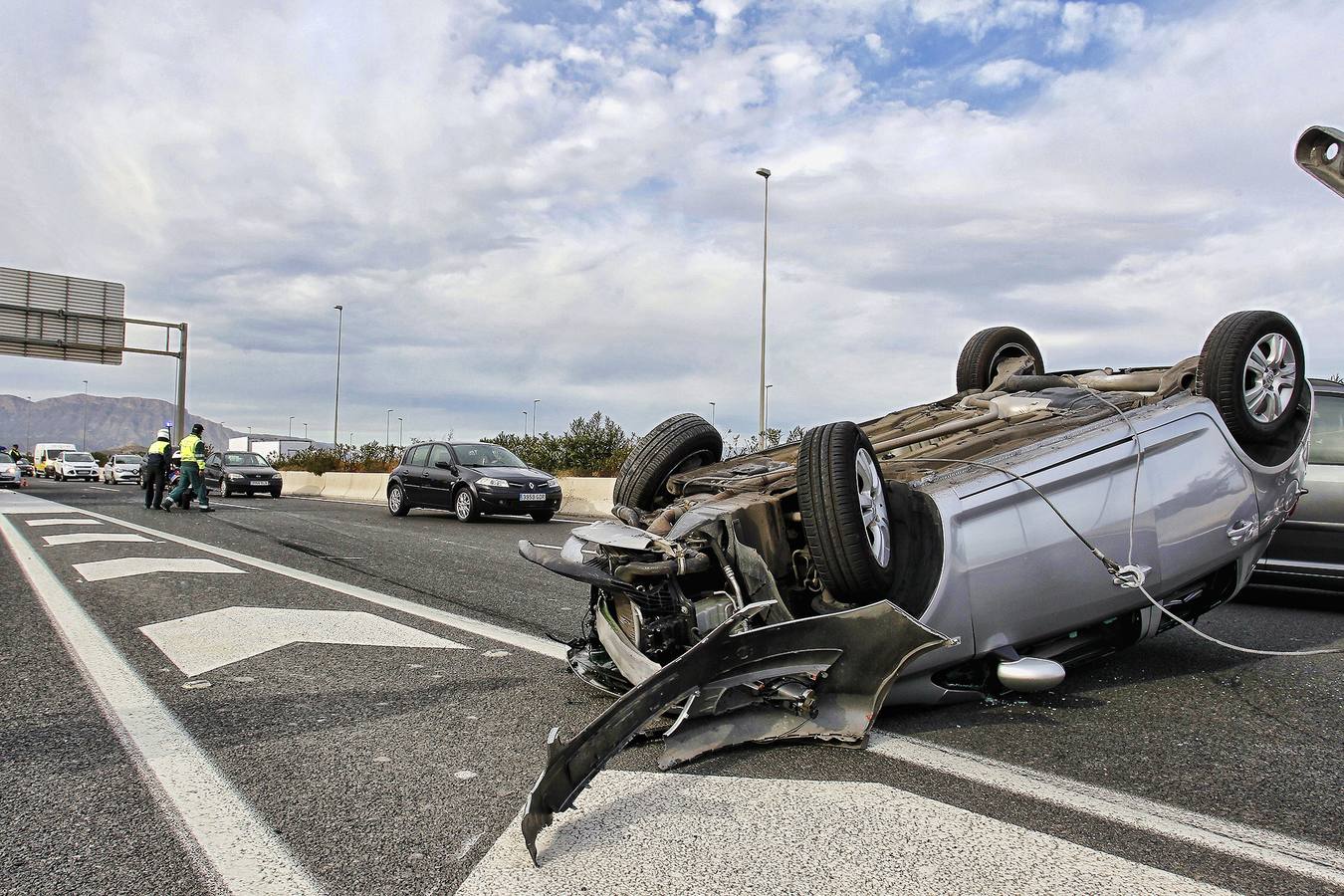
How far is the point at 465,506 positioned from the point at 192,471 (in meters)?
5.09

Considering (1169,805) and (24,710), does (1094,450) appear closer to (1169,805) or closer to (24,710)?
(1169,805)

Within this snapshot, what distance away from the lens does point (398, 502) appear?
17.0 metres

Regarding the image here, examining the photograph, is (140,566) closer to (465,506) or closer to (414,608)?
(414,608)

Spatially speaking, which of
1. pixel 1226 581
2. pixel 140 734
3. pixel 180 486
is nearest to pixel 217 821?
pixel 140 734

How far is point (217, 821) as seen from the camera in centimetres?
238

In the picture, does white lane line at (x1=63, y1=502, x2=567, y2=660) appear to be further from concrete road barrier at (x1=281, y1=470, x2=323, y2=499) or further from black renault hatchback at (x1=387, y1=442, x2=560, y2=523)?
concrete road barrier at (x1=281, y1=470, x2=323, y2=499)

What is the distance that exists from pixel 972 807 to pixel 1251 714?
1.80 m

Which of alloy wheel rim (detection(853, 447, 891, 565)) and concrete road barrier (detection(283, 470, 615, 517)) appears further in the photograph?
concrete road barrier (detection(283, 470, 615, 517))

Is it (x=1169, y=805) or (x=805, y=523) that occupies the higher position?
(x=805, y=523)

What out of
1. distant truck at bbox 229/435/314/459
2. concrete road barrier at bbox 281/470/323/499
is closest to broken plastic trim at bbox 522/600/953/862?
concrete road barrier at bbox 281/470/323/499

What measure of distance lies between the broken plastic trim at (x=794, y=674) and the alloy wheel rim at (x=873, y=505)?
0.32 m

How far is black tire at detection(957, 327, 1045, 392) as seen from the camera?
5660 millimetres

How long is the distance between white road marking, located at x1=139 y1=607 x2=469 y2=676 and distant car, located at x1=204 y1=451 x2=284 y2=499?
19995mm

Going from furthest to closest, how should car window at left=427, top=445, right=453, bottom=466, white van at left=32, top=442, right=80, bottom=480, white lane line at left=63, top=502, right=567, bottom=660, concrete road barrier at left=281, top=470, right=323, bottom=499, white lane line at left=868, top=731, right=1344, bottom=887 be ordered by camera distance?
white van at left=32, top=442, right=80, bottom=480
concrete road barrier at left=281, top=470, right=323, bottom=499
car window at left=427, top=445, right=453, bottom=466
white lane line at left=63, top=502, right=567, bottom=660
white lane line at left=868, top=731, right=1344, bottom=887
